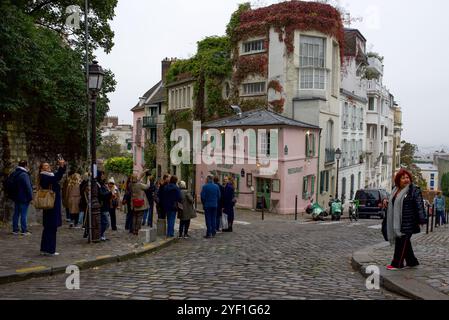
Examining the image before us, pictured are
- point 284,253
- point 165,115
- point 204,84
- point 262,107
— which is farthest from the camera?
point 165,115

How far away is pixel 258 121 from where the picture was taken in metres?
30.4

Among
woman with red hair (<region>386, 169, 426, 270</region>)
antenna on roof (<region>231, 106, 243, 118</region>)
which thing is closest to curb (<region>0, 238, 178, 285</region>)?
woman with red hair (<region>386, 169, 426, 270</region>)

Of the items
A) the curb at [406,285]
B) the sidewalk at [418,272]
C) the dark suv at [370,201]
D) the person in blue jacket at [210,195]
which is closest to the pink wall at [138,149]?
the dark suv at [370,201]

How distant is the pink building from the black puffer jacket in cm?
2150

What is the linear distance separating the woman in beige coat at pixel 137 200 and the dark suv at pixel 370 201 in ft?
62.3

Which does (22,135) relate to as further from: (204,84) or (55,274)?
(204,84)

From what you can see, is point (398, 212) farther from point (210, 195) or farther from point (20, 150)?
point (20, 150)

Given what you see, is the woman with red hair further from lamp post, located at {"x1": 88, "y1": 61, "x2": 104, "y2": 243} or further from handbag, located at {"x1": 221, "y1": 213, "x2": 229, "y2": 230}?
handbag, located at {"x1": 221, "y1": 213, "x2": 229, "y2": 230}

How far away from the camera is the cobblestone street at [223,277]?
678 centimetres

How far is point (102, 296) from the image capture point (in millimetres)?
6609

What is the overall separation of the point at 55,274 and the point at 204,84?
3218 cm

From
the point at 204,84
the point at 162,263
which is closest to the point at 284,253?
the point at 162,263

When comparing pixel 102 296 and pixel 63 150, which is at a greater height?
pixel 63 150

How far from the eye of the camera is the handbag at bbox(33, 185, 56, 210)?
8.95 meters
